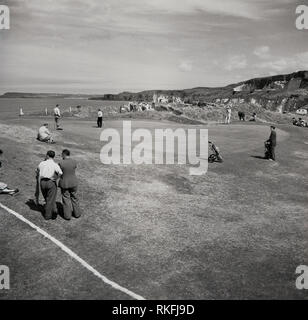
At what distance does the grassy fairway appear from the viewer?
8.47m

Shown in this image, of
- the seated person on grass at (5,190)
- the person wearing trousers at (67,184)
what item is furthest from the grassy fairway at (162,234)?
the person wearing trousers at (67,184)

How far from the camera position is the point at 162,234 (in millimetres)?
11320

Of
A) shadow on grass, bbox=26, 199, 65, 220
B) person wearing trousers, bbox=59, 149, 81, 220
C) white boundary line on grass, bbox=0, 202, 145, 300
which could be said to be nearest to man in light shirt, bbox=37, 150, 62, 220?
person wearing trousers, bbox=59, 149, 81, 220

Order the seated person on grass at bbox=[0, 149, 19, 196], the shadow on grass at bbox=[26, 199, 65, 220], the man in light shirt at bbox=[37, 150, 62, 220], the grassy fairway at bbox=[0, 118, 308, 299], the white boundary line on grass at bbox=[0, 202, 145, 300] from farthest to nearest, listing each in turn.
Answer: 1. the seated person on grass at bbox=[0, 149, 19, 196]
2. the shadow on grass at bbox=[26, 199, 65, 220]
3. the man in light shirt at bbox=[37, 150, 62, 220]
4. the grassy fairway at bbox=[0, 118, 308, 299]
5. the white boundary line on grass at bbox=[0, 202, 145, 300]

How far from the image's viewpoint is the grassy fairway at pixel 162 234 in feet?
27.8

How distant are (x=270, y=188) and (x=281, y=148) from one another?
12804 millimetres

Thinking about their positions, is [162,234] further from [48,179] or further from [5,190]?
[5,190]

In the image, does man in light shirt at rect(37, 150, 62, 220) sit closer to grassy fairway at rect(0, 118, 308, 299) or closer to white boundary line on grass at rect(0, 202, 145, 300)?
grassy fairway at rect(0, 118, 308, 299)

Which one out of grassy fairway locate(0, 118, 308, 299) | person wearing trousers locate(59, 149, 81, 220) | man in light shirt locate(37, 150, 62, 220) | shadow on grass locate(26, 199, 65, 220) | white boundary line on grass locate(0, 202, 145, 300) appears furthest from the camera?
shadow on grass locate(26, 199, 65, 220)

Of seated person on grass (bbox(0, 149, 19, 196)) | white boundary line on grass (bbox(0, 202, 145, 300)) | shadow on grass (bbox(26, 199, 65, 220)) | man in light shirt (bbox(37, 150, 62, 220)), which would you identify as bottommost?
white boundary line on grass (bbox(0, 202, 145, 300))

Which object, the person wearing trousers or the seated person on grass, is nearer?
the person wearing trousers

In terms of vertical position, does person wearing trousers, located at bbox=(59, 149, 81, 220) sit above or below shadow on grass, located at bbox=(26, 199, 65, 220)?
above

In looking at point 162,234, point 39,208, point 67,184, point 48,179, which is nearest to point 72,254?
point 67,184
